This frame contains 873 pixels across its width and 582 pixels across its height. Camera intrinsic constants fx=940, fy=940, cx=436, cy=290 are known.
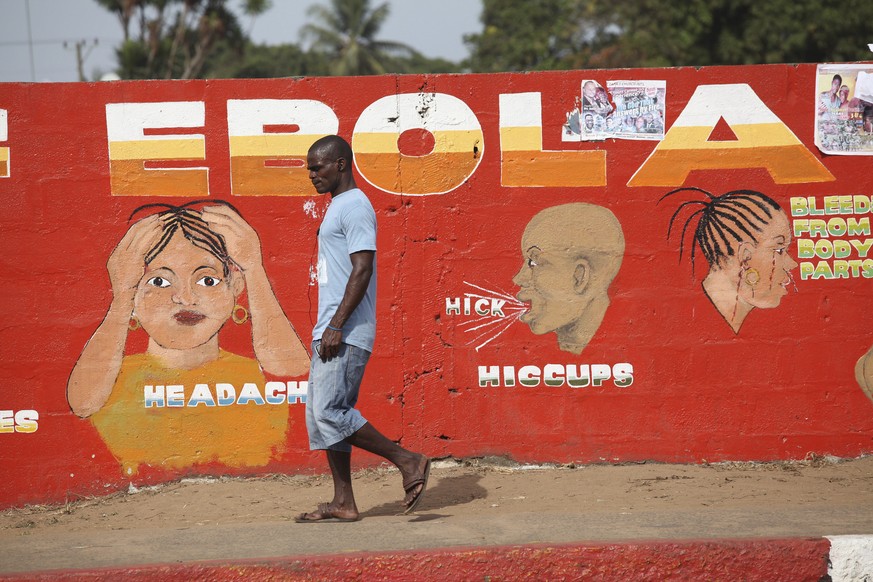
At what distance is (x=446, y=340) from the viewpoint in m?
5.40

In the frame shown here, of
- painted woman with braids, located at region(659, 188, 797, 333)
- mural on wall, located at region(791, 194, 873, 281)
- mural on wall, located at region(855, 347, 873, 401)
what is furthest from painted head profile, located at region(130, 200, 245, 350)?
mural on wall, located at region(855, 347, 873, 401)

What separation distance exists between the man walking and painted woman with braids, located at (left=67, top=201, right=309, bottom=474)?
104 centimetres

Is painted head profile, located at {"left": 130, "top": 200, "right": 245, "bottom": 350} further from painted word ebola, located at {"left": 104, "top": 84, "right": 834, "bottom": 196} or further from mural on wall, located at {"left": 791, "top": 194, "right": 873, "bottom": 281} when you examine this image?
mural on wall, located at {"left": 791, "top": 194, "right": 873, "bottom": 281}

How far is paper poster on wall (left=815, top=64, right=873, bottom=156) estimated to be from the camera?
5.41 m

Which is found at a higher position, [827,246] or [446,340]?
[827,246]

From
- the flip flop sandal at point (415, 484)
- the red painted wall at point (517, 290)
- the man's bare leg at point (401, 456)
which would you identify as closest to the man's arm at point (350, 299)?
the man's bare leg at point (401, 456)

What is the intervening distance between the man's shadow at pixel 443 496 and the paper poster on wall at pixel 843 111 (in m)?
2.77

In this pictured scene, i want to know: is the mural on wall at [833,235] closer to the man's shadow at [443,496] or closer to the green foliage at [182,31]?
the man's shadow at [443,496]

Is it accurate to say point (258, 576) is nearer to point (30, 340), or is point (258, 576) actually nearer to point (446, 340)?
point (446, 340)

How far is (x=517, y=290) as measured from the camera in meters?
5.40

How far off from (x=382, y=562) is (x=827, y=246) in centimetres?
327

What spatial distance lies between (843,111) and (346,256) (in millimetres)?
3091

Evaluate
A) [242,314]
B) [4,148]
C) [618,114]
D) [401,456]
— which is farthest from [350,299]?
[4,148]

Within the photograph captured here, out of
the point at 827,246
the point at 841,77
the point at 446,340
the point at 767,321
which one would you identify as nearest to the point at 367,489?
the point at 446,340
